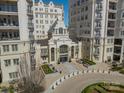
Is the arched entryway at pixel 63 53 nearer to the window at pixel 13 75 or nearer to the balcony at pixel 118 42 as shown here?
the balcony at pixel 118 42

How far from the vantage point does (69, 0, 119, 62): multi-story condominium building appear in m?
47.4

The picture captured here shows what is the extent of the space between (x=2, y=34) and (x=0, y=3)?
820 cm

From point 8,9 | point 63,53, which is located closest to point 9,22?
point 8,9

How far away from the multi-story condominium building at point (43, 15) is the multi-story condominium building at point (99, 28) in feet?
74.4

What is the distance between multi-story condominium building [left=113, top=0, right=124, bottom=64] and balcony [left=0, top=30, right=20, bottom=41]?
40.7 metres

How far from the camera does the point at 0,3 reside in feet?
96.4

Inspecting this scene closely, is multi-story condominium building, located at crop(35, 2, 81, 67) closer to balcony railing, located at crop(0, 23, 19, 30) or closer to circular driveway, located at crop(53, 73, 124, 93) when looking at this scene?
balcony railing, located at crop(0, 23, 19, 30)

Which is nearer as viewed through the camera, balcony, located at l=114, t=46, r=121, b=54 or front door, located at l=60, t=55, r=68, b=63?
balcony, located at l=114, t=46, r=121, b=54

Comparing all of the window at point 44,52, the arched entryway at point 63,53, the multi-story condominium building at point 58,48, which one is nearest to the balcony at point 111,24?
the multi-story condominium building at point 58,48

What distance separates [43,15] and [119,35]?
45.3m

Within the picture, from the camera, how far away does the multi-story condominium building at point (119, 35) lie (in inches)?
1827

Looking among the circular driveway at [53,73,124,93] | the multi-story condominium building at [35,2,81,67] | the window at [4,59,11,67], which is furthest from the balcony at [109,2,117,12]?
the window at [4,59,11,67]

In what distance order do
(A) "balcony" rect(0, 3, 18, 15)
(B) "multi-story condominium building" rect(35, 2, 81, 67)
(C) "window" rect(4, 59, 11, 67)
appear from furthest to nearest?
1. (B) "multi-story condominium building" rect(35, 2, 81, 67)
2. (C) "window" rect(4, 59, 11, 67)
3. (A) "balcony" rect(0, 3, 18, 15)

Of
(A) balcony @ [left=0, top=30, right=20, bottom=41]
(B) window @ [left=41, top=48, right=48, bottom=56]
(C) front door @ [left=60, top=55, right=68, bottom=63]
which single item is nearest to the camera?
(A) balcony @ [left=0, top=30, right=20, bottom=41]
